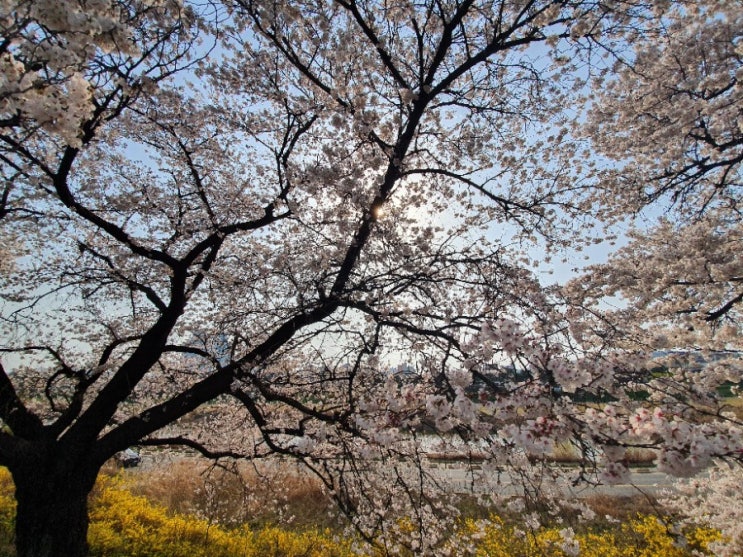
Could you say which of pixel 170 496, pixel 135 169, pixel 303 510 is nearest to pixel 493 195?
pixel 135 169

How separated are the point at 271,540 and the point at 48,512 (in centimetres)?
431

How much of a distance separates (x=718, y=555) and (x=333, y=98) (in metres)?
9.55

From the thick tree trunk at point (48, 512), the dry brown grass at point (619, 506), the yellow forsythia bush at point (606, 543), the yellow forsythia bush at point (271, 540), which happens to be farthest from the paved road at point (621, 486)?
the thick tree trunk at point (48, 512)

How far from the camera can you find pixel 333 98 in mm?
5020

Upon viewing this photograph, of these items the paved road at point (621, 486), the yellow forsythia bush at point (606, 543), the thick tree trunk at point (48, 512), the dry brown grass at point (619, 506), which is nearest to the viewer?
the thick tree trunk at point (48, 512)

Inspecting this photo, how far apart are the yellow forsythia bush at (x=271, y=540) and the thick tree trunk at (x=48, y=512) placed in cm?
231

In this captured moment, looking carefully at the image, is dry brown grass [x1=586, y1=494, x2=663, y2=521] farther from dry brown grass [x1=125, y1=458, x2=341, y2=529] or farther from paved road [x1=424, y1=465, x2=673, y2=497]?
dry brown grass [x1=125, y1=458, x2=341, y2=529]

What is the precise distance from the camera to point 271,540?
7.86 m

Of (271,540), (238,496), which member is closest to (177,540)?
(271,540)

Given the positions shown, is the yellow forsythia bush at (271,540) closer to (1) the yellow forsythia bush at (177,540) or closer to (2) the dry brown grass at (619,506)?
(1) the yellow forsythia bush at (177,540)

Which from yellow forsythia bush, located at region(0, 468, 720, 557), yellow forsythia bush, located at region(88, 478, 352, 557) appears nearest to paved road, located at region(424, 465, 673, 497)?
yellow forsythia bush, located at region(0, 468, 720, 557)

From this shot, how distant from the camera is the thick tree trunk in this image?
15.9 feet

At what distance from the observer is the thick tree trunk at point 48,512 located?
4840 mm

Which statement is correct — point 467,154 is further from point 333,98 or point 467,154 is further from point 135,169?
point 135,169
